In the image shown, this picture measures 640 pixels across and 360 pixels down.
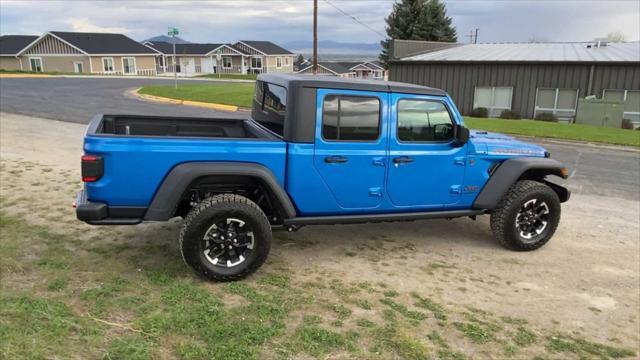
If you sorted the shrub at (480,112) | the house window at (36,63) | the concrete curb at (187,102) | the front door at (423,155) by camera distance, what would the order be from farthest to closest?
A: the house window at (36,63)
the shrub at (480,112)
the concrete curb at (187,102)
the front door at (423,155)

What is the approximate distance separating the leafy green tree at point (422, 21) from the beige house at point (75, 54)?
125 ft

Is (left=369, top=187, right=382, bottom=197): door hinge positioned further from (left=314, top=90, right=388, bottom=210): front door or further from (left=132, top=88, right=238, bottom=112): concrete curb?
(left=132, top=88, right=238, bottom=112): concrete curb

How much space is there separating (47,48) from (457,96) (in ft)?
185

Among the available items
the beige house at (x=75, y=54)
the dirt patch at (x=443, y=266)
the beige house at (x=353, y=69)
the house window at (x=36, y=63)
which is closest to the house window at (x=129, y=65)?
the beige house at (x=75, y=54)

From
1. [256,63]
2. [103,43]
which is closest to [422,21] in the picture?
[256,63]

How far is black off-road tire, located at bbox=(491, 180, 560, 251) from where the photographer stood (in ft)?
19.2

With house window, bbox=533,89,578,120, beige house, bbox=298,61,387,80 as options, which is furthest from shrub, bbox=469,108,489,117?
beige house, bbox=298,61,387,80

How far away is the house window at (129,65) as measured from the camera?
67.2m

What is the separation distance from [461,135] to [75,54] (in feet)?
224

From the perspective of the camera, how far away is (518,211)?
5.87 m

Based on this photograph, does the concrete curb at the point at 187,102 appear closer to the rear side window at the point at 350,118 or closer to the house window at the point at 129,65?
the rear side window at the point at 350,118

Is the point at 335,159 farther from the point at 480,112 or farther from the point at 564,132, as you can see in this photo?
the point at 480,112

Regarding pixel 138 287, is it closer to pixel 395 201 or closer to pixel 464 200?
pixel 395 201

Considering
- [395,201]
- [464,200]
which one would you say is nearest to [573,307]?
[464,200]
